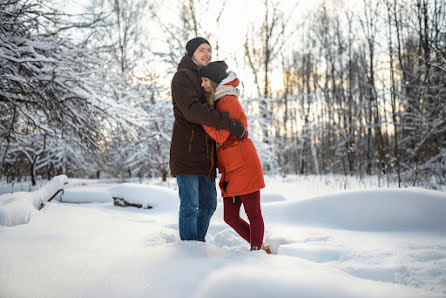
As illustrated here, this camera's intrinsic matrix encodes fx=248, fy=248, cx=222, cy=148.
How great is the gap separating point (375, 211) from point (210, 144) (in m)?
2.11

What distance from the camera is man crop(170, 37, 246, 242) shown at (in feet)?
5.75

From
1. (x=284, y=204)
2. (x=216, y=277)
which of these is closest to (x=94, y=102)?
(x=284, y=204)

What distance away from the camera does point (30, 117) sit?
3750mm

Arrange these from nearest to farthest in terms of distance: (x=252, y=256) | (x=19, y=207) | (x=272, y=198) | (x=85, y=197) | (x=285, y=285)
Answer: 1. (x=285, y=285)
2. (x=252, y=256)
3. (x=19, y=207)
4. (x=272, y=198)
5. (x=85, y=197)

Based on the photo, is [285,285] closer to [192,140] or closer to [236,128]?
[236,128]

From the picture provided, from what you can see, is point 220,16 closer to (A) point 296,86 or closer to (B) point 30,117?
(B) point 30,117

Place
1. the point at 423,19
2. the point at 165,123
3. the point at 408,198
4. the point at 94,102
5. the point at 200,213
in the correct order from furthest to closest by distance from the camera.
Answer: the point at 165,123 < the point at 423,19 < the point at 94,102 < the point at 408,198 < the point at 200,213

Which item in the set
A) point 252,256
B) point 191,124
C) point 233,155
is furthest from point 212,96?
point 252,256

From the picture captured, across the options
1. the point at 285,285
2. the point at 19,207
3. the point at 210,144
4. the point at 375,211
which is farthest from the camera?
the point at 375,211

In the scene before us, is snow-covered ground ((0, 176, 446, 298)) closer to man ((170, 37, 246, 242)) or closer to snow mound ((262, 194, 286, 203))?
man ((170, 37, 246, 242))

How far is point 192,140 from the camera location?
1868mm

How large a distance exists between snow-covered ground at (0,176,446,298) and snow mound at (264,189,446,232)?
0.03 feet

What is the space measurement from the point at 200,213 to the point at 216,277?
921 millimetres

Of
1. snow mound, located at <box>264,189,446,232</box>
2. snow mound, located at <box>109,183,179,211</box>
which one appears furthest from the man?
snow mound, located at <box>109,183,179,211</box>
